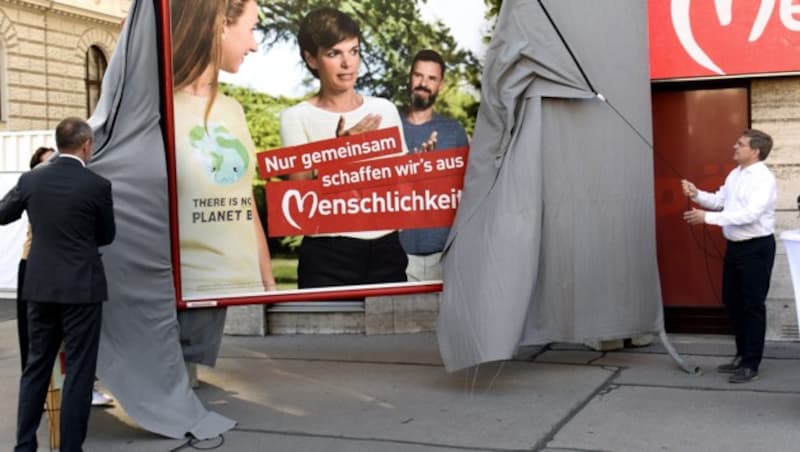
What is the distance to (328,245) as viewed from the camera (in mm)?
6434

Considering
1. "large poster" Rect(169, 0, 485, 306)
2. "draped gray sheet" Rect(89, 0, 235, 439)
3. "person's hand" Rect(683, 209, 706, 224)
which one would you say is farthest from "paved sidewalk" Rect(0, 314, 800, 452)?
"person's hand" Rect(683, 209, 706, 224)

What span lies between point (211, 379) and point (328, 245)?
166 cm

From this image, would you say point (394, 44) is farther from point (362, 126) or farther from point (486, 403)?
point (486, 403)

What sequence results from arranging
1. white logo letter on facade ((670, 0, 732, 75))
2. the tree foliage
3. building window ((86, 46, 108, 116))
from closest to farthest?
the tree foliage, white logo letter on facade ((670, 0, 732, 75)), building window ((86, 46, 108, 116))

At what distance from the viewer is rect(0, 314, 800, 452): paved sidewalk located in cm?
530

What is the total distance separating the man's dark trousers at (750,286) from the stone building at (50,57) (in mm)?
19905

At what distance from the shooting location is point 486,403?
6180mm

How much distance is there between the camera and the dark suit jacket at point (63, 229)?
15.9ft

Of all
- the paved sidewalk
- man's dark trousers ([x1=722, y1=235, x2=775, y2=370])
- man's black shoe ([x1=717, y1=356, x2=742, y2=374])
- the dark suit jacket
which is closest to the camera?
the dark suit jacket

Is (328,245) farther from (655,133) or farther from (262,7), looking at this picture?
(655,133)

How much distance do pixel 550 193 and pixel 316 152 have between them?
64.9 inches

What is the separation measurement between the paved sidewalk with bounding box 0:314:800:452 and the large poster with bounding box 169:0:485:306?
0.82 metres

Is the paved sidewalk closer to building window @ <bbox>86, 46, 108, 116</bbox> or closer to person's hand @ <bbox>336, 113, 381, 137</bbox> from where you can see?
person's hand @ <bbox>336, 113, 381, 137</bbox>

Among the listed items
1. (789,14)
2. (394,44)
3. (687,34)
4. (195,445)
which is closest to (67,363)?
(195,445)
